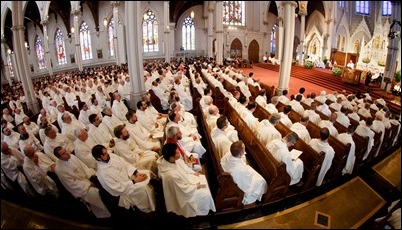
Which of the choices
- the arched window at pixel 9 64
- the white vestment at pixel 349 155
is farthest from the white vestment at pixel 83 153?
the white vestment at pixel 349 155

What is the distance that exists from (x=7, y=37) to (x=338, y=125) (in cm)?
653

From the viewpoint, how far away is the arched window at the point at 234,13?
78.2ft

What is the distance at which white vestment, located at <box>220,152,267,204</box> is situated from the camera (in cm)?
311

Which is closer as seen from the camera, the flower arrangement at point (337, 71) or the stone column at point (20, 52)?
the stone column at point (20, 52)

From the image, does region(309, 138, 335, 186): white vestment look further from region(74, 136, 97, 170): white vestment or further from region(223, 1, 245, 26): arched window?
region(223, 1, 245, 26): arched window

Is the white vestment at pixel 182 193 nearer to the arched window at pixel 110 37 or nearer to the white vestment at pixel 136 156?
the white vestment at pixel 136 156

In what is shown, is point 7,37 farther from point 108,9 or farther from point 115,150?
point 108,9

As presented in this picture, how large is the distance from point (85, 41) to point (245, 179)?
21233 millimetres

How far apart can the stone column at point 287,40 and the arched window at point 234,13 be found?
650 inches

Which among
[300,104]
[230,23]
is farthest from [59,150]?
[230,23]

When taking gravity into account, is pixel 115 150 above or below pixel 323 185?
above

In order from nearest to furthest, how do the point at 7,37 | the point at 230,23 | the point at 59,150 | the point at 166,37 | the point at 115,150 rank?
the point at 59,150
the point at 7,37
the point at 115,150
the point at 166,37
the point at 230,23

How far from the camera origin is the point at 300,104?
686cm

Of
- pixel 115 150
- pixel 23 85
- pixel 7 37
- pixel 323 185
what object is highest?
pixel 7 37
